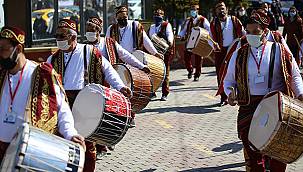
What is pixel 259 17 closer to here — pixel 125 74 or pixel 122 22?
pixel 125 74

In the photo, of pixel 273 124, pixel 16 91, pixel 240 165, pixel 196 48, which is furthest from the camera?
pixel 196 48

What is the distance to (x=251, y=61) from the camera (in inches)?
247

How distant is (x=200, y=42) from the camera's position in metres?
13.0

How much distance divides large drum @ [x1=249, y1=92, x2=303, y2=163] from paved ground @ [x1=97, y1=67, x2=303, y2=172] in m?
1.80

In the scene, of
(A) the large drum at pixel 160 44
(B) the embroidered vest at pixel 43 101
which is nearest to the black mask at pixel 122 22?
(A) the large drum at pixel 160 44

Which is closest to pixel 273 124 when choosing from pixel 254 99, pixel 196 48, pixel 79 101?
pixel 254 99

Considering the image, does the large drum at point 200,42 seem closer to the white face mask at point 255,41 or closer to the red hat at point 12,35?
the white face mask at point 255,41

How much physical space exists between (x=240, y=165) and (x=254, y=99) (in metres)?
1.69

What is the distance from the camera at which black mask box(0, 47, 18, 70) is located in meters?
4.61

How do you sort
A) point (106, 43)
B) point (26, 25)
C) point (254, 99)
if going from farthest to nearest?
1. point (26, 25)
2. point (106, 43)
3. point (254, 99)

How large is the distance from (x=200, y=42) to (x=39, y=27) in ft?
14.5

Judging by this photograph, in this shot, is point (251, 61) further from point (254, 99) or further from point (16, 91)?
point (16, 91)

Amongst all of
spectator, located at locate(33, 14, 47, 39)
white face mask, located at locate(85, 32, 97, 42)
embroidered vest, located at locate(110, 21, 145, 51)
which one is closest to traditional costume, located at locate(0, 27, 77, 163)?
white face mask, located at locate(85, 32, 97, 42)

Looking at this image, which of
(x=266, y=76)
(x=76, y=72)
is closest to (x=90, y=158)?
(x=76, y=72)
